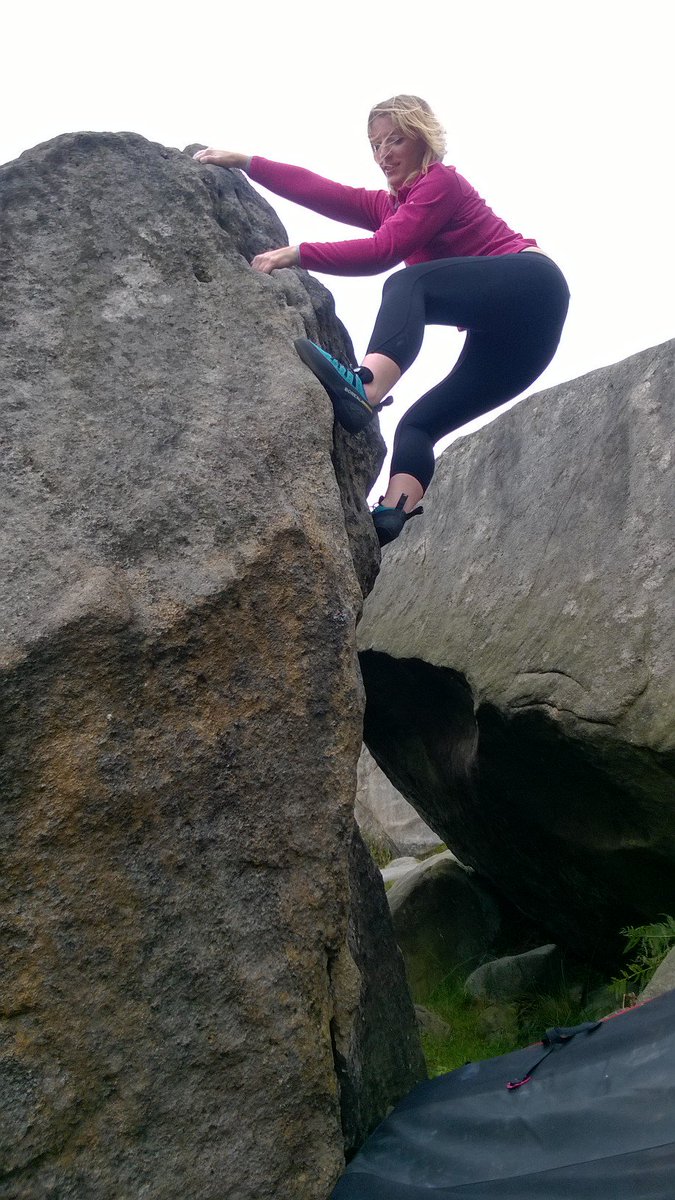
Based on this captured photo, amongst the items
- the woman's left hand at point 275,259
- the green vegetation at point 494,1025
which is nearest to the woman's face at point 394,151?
the woman's left hand at point 275,259

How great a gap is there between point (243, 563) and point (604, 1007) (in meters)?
2.35

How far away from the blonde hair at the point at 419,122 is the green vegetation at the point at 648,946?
99.9 inches

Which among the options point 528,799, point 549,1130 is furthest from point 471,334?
point 549,1130

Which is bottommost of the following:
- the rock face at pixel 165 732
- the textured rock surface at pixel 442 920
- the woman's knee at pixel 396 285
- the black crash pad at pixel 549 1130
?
the textured rock surface at pixel 442 920

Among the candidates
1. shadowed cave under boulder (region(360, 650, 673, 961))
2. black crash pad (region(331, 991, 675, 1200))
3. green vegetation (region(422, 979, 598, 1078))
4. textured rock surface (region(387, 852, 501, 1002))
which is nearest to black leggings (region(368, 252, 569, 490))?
shadowed cave under boulder (region(360, 650, 673, 961))

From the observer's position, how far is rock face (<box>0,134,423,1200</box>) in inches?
79.5

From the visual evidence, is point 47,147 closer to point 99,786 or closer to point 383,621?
point 99,786

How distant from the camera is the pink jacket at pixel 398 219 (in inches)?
123

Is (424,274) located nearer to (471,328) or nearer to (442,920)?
(471,328)

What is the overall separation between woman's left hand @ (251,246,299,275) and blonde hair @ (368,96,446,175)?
2.05 ft

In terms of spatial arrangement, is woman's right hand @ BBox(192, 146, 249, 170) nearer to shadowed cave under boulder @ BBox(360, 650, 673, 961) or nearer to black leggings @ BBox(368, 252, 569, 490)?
black leggings @ BBox(368, 252, 569, 490)

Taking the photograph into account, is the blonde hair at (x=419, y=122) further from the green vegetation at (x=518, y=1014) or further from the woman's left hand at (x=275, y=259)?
the green vegetation at (x=518, y=1014)

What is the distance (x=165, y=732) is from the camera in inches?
85.9

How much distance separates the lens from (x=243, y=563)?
91.4 inches
